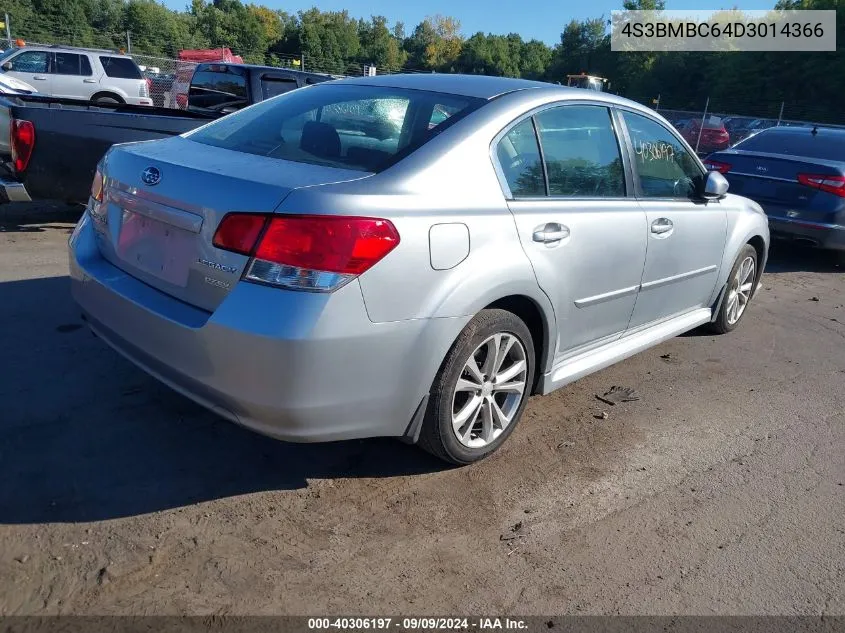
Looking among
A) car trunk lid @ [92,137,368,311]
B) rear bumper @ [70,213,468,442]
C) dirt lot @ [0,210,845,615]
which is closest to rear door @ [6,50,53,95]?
dirt lot @ [0,210,845,615]

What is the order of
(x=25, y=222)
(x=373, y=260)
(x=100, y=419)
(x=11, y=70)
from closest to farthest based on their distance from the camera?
(x=373, y=260)
(x=100, y=419)
(x=25, y=222)
(x=11, y=70)

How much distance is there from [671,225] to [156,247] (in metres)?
2.77

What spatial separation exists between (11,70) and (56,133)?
1188 centimetres

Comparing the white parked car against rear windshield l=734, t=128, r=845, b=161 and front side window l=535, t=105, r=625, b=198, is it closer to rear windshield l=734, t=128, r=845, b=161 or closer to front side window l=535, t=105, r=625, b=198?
rear windshield l=734, t=128, r=845, b=161

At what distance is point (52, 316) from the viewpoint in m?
4.55

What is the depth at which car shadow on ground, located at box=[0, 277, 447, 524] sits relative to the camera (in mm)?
2803

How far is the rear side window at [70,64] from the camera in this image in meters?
16.2

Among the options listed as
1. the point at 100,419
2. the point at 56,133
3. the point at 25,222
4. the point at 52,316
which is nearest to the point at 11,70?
the point at 25,222

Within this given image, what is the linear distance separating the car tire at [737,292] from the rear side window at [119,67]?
1537 centimetres

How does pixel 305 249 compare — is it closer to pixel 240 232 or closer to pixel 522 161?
pixel 240 232

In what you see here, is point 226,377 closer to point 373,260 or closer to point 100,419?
point 373,260

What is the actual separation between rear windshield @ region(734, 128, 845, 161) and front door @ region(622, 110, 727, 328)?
440 centimetres

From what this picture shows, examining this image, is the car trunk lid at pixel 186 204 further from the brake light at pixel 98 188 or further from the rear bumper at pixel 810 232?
the rear bumper at pixel 810 232

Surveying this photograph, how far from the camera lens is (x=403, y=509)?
2.91m
